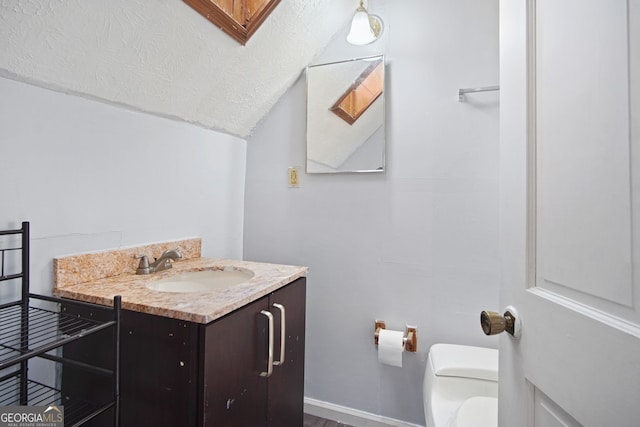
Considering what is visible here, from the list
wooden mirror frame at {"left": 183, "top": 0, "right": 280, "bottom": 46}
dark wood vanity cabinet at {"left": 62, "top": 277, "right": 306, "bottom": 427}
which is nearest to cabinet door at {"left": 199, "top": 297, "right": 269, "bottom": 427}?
dark wood vanity cabinet at {"left": 62, "top": 277, "right": 306, "bottom": 427}

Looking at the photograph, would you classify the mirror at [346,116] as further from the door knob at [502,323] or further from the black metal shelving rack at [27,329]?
the black metal shelving rack at [27,329]

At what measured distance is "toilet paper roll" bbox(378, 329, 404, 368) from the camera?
5.24ft

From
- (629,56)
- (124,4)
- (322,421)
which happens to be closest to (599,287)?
(629,56)

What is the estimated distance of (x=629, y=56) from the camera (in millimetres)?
468

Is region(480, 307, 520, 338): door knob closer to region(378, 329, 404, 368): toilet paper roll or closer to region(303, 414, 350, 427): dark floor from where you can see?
region(378, 329, 404, 368): toilet paper roll

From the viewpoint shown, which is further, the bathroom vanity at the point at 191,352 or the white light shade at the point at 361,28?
the white light shade at the point at 361,28

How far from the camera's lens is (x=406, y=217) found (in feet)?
5.60

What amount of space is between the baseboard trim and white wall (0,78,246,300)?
1.05 m

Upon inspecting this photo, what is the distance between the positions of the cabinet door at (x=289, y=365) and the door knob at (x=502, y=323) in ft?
2.48

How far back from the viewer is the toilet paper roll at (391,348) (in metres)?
1.60

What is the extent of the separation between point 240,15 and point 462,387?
5.91 feet

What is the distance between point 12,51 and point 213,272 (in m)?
1.03

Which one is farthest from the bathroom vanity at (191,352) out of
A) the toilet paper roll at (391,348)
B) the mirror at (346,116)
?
the mirror at (346,116)

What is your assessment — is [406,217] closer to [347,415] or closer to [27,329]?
[347,415]
